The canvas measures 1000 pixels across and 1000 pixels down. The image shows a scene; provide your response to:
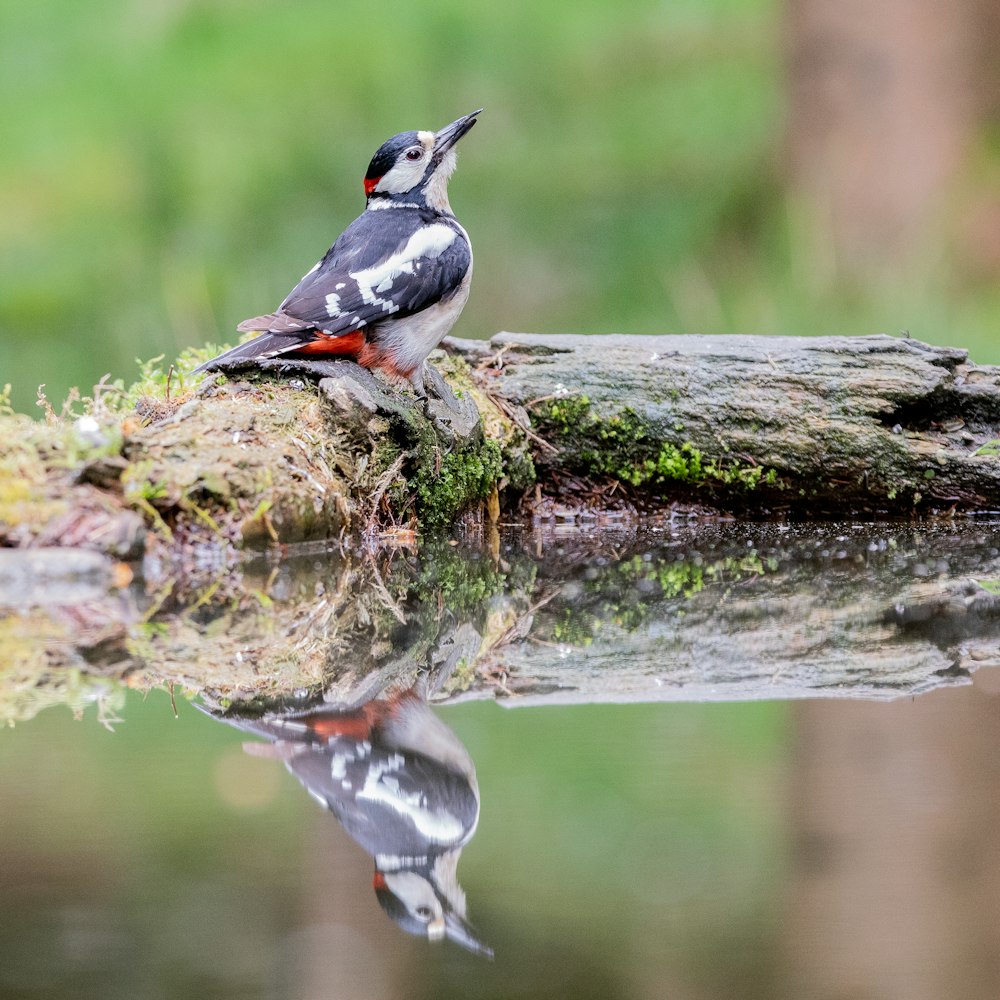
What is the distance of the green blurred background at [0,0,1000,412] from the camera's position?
966 centimetres

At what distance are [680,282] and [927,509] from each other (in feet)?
15.9

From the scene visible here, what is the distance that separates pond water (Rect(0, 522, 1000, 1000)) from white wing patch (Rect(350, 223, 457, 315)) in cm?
127

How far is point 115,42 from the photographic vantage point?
12.9m

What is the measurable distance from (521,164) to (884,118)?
332 cm

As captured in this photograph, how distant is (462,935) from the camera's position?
187 centimetres

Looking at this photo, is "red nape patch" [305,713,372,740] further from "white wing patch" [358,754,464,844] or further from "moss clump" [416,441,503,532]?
"moss clump" [416,441,503,532]

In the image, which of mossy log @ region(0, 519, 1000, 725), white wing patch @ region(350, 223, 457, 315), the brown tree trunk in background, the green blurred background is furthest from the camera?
the brown tree trunk in background

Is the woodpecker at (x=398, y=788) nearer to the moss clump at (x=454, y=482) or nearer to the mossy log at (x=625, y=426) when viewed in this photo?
the mossy log at (x=625, y=426)

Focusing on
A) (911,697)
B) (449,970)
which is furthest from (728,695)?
(449,970)

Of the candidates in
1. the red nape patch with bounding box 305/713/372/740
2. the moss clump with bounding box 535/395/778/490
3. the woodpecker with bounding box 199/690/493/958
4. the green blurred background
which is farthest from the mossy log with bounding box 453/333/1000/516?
the red nape patch with bounding box 305/713/372/740

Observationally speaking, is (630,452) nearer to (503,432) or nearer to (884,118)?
(503,432)

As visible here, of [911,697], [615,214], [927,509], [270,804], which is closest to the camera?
[270,804]

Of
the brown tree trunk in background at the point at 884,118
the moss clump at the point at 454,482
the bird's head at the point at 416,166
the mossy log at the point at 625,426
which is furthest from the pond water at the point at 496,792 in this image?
the brown tree trunk in background at the point at 884,118

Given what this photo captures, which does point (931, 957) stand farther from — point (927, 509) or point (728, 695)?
point (927, 509)
